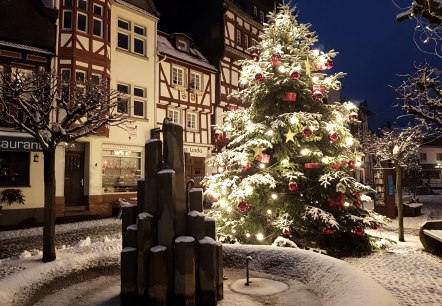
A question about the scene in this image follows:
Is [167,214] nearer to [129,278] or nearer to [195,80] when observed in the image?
[129,278]

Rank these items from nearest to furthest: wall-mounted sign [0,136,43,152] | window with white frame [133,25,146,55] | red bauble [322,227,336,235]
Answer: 1. red bauble [322,227,336,235]
2. wall-mounted sign [0,136,43,152]
3. window with white frame [133,25,146,55]

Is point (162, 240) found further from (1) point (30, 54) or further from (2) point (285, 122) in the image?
(1) point (30, 54)

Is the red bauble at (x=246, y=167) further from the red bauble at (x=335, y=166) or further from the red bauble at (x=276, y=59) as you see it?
the red bauble at (x=276, y=59)

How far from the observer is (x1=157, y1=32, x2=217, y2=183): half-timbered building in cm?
2261

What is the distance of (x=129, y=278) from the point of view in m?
4.21

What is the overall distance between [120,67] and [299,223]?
15.0m

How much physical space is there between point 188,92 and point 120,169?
295 inches

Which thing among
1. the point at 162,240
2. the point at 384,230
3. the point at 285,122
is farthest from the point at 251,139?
the point at 384,230

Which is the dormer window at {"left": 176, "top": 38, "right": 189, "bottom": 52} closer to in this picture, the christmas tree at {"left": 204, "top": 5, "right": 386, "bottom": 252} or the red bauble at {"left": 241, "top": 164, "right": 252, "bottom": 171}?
the christmas tree at {"left": 204, "top": 5, "right": 386, "bottom": 252}

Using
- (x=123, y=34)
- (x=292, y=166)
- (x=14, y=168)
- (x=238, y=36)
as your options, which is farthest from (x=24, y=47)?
(x=238, y=36)

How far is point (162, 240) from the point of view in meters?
4.22

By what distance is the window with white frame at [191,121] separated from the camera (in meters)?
24.4

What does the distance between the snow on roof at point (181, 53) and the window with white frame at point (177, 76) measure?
759mm

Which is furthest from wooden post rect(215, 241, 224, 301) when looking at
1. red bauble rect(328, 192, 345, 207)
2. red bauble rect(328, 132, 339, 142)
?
red bauble rect(328, 132, 339, 142)
